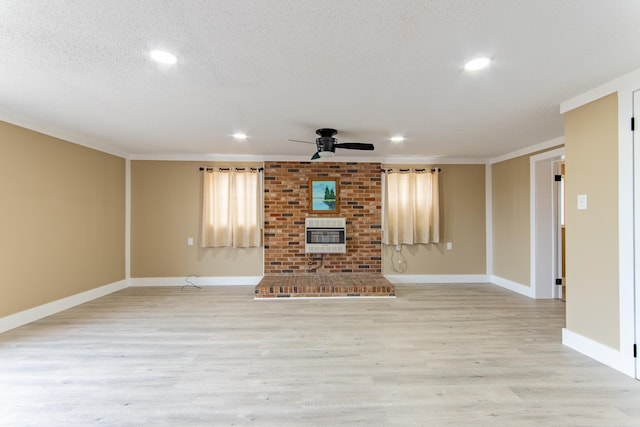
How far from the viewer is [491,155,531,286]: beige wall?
447 cm

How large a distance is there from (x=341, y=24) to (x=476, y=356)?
108 inches

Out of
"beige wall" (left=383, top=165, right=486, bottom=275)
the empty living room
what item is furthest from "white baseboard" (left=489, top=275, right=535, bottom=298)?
"beige wall" (left=383, top=165, right=486, bottom=275)

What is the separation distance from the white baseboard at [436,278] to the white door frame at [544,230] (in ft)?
3.36

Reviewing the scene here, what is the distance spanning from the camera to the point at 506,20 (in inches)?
60.3

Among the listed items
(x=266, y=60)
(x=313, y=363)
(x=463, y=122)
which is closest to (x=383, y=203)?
(x=463, y=122)

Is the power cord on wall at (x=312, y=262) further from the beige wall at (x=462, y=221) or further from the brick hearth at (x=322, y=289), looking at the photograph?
the beige wall at (x=462, y=221)

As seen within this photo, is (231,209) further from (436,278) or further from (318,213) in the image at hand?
(436,278)

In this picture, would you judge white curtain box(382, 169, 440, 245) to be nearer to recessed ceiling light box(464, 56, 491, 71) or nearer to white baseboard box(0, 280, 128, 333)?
recessed ceiling light box(464, 56, 491, 71)

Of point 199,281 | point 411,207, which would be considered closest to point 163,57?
point 199,281

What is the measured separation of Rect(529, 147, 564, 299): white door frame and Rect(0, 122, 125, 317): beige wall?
21.4 ft

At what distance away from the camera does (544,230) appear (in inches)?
168

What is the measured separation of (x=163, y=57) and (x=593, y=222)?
11.6ft

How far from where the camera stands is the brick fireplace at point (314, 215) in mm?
5098

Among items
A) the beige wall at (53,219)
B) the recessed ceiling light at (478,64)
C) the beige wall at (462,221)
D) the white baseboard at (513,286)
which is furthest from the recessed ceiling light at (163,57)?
the white baseboard at (513,286)
